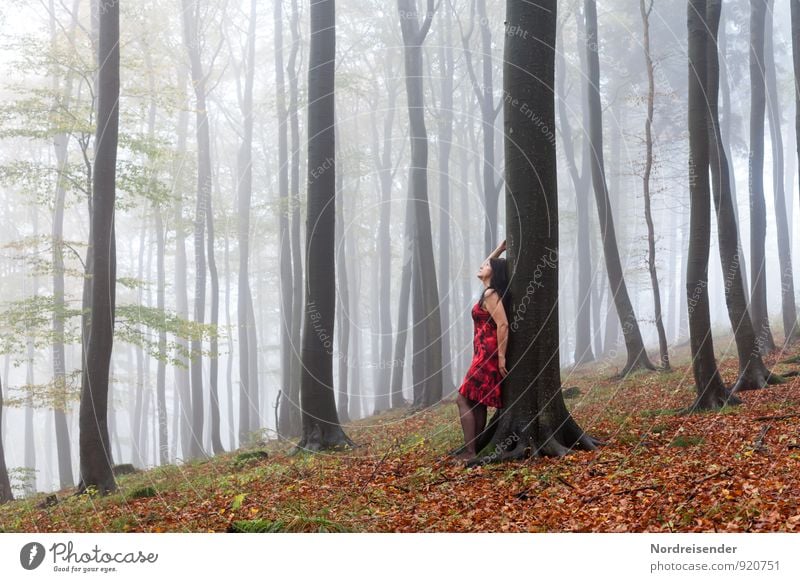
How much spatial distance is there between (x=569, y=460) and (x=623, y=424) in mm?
2380

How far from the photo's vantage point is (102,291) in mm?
10828

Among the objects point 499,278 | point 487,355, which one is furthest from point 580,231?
point 487,355

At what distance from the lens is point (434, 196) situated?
3425 cm

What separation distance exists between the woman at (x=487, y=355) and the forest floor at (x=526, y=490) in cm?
58

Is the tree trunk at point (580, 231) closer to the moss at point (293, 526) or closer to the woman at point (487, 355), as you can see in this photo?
the woman at point (487, 355)

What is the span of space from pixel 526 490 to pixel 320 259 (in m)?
6.51

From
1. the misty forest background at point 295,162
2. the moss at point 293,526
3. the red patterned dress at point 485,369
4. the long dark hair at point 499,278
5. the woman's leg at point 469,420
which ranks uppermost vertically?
the misty forest background at point 295,162

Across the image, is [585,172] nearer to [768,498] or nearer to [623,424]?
[623,424]

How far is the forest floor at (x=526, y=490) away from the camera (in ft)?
18.4

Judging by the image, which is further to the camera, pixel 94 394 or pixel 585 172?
pixel 585 172

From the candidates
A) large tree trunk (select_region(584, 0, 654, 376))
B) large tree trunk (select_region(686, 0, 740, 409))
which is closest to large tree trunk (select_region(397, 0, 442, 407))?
large tree trunk (select_region(584, 0, 654, 376))

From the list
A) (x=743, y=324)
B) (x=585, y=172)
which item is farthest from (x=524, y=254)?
(x=585, y=172)

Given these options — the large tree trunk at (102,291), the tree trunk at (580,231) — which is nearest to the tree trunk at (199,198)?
the large tree trunk at (102,291)

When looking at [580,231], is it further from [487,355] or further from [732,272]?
[487,355]
